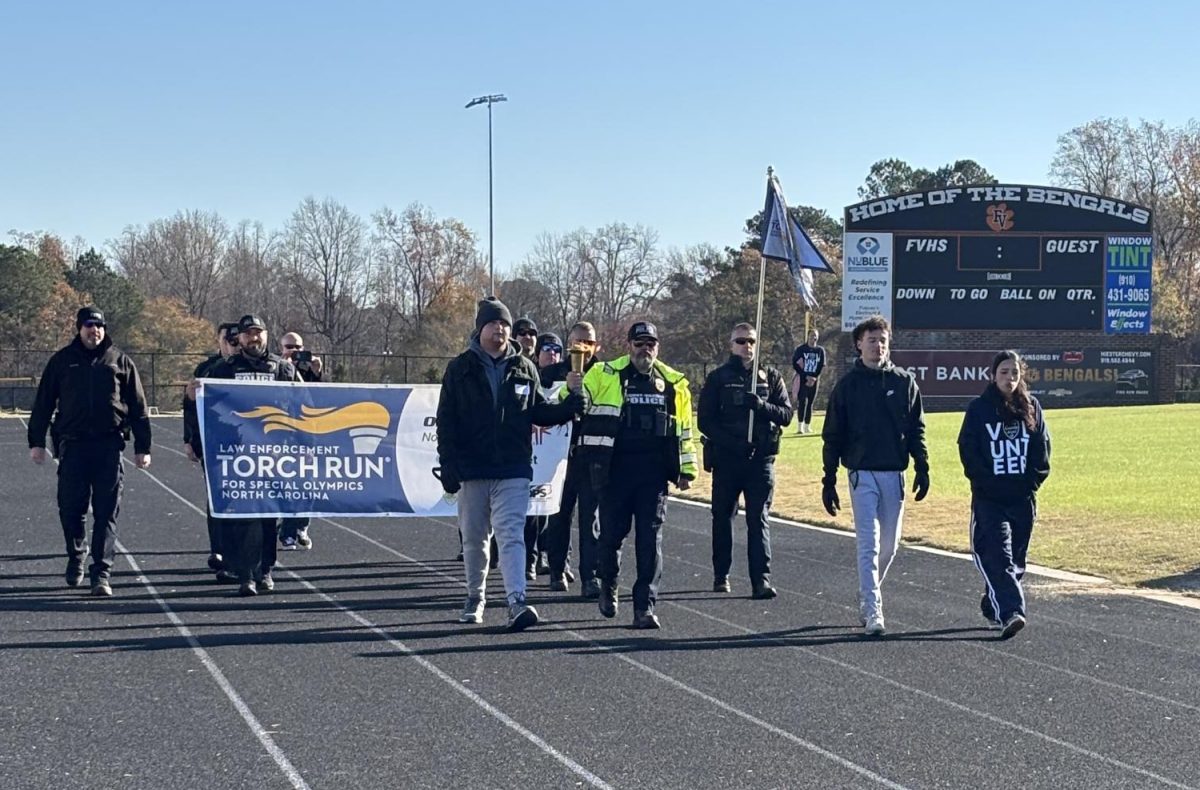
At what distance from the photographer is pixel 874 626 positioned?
30.3 ft

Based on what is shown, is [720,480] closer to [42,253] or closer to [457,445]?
[457,445]

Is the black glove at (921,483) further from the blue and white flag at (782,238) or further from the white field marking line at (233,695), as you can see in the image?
the white field marking line at (233,695)

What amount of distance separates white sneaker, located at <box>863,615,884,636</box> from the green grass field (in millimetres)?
3602

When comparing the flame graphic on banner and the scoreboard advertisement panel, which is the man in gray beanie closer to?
the flame graphic on banner

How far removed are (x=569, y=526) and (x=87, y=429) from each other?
12.2 feet

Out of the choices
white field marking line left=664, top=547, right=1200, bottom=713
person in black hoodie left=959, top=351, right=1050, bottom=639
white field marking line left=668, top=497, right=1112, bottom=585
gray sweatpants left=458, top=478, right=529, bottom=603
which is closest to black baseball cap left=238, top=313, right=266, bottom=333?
gray sweatpants left=458, top=478, right=529, bottom=603

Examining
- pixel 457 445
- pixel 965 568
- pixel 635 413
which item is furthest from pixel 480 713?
pixel 965 568

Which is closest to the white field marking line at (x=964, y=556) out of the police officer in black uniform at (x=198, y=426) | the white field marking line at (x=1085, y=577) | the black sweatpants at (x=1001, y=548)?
the white field marking line at (x=1085, y=577)

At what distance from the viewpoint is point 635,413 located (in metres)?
9.77

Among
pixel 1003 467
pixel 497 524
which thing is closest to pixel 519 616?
pixel 497 524

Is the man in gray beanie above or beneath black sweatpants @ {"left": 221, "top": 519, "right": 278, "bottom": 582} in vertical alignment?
above

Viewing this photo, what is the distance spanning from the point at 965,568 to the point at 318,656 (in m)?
6.41

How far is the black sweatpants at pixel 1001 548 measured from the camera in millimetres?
9289

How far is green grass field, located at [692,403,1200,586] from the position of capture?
42.4 ft
